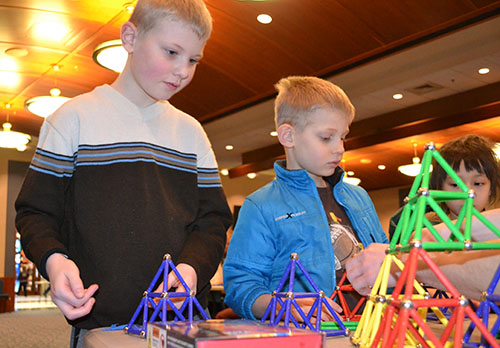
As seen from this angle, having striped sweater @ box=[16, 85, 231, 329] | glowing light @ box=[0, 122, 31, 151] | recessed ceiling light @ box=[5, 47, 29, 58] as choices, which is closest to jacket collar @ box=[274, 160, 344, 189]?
striped sweater @ box=[16, 85, 231, 329]

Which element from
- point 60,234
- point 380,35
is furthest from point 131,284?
point 380,35

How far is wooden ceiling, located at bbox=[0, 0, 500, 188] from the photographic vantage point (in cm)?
579

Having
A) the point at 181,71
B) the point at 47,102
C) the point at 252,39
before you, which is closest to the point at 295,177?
the point at 181,71

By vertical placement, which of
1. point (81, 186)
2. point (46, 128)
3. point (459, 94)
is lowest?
point (81, 186)

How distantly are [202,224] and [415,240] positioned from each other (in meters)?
0.85

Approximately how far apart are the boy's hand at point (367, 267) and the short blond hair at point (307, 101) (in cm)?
86

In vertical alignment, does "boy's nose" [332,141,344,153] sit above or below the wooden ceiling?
below

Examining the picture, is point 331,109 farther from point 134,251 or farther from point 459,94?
point 459,94

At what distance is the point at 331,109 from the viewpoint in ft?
5.25

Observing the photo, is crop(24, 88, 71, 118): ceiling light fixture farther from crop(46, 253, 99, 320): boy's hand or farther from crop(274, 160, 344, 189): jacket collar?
crop(46, 253, 99, 320): boy's hand

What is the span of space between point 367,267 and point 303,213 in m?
0.69

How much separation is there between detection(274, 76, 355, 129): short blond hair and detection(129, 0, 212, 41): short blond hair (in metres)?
0.47

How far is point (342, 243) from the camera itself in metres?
1.48

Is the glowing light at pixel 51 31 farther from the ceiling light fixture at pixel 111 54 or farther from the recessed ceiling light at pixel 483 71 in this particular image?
the recessed ceiling light at pixel 483 71
